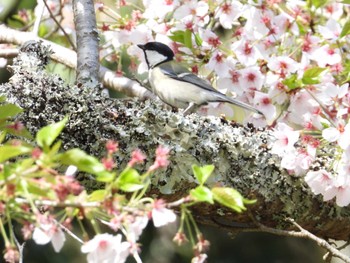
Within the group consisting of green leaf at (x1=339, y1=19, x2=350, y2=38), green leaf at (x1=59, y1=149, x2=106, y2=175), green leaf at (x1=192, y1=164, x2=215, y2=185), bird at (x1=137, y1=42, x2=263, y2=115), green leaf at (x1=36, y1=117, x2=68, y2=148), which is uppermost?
green leaf at (x1=36, y1=117, x2=68, y2=148)

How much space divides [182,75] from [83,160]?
143cm

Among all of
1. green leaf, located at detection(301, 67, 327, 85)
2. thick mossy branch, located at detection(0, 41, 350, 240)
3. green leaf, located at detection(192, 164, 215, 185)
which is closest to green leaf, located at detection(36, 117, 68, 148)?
green leaf, located at detection(192, 164, 215, 185)

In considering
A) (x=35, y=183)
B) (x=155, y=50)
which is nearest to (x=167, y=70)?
(x=155, y=50)

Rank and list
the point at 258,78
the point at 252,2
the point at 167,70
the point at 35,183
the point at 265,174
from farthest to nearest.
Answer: the point at 167,70 → the point at 252,2 → the point at 258,78 → the point at 265,174 → the point at 35,183

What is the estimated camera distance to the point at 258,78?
231 centimetres

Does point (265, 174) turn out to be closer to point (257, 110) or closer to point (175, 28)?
point (257, 110)

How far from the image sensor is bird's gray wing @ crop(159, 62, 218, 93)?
2.41 meters

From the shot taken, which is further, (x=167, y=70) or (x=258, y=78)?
(x=167, y=70)

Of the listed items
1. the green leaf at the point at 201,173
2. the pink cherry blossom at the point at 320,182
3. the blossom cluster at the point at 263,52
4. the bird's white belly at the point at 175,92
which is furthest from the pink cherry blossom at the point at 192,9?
the green leaf at the point at 201,173

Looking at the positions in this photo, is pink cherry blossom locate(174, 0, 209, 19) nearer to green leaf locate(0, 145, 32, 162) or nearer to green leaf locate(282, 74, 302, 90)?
green leaf locate(282, 74, 302, 90)

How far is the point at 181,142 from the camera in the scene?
73.3 inches

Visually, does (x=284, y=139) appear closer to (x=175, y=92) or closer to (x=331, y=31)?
(x=331, y=31)

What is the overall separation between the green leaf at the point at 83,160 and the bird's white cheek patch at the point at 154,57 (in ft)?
4.69

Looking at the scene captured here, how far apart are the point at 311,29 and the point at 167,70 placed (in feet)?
1.62
